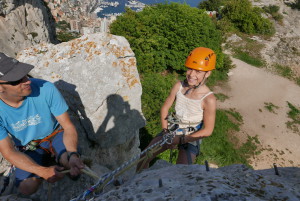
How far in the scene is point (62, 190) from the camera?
3.79 metres

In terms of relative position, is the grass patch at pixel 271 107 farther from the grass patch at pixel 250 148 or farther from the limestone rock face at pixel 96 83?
the limestone rock face at pixel 96 83

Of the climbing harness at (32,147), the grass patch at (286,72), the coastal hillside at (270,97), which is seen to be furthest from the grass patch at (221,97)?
the climbing harness at (32,147)

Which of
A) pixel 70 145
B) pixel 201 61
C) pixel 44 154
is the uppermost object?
pixel 201 61

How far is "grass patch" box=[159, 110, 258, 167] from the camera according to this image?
13.7 metres

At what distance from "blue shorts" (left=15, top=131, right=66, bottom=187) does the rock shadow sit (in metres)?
1.57

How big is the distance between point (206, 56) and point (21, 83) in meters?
3.37

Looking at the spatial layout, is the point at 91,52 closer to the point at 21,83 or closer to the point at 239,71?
the point at 21,83

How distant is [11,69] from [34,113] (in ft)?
2.92

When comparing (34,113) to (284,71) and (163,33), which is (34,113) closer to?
(163,33)

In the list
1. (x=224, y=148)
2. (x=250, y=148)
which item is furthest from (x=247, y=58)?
(x=224, y=148)

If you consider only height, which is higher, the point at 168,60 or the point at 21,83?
the point at 21,83

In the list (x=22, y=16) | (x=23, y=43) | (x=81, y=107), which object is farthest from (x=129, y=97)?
(x=22, y=16)

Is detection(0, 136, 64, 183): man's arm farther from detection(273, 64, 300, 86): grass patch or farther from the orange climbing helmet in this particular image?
detection(273, 64, 300, 86): grass patch

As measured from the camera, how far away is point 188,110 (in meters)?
4.14
